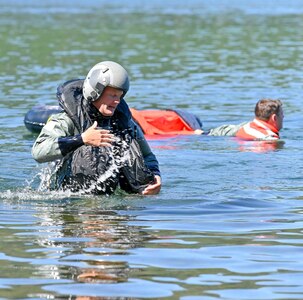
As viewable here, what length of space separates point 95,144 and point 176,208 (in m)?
1.44

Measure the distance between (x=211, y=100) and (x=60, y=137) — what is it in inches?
479

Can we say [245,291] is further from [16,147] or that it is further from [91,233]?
[16,147]

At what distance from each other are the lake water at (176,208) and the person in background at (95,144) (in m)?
0.22

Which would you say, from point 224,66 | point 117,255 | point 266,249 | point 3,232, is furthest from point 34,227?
point 224,66

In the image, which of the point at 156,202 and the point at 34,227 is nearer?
the point at 34,227

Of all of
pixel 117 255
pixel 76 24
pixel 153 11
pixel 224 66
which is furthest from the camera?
pixel 153 11

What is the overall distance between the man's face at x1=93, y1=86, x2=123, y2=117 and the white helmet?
0.06 m

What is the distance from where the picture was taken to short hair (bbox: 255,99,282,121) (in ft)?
58.1

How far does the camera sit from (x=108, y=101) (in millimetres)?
11273

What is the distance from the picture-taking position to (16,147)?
17.2 metres

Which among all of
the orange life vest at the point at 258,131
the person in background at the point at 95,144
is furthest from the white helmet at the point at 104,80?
the orange life vest at the point at 258,131

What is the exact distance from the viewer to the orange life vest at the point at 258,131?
1795cm

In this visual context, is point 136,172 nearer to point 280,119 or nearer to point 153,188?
point 153,188

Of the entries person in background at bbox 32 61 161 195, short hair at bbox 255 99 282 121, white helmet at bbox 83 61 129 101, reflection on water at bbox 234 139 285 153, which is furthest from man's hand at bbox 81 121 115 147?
short hair at bbox 255 99 282 121
